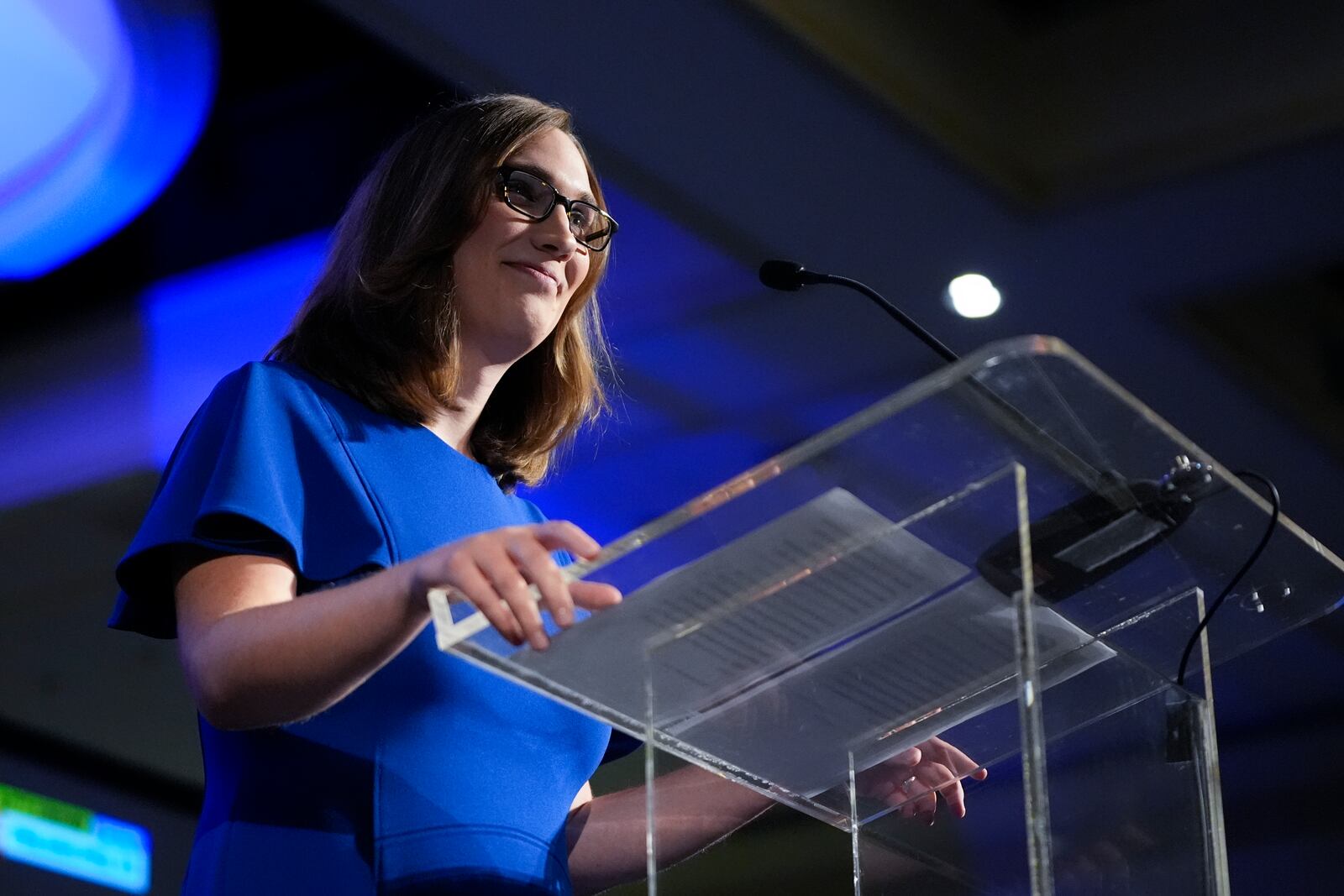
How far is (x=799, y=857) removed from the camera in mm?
1326

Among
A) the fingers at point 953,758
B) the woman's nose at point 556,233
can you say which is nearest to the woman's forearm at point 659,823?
the fingers at point 953,758

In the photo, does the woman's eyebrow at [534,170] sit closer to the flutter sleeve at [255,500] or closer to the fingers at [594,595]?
the flutter sleeve at [255,500]

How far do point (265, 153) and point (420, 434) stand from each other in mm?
2672

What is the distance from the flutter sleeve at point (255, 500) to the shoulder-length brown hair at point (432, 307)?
130 mm

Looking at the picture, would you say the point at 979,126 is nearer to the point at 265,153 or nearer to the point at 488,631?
the point at 265,153

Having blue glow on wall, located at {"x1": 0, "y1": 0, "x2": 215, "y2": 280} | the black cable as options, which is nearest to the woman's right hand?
the black cable

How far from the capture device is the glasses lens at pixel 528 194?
1.70 meters

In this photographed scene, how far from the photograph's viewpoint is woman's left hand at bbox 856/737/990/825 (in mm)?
1299

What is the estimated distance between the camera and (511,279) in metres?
1.65

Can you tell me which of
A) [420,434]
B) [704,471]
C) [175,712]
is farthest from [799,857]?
[175,712]

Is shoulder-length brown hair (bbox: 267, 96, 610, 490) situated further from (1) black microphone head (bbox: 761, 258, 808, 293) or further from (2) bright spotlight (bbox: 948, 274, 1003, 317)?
(2) bright spotlight (bbox: 948, 274, 1003, 317)

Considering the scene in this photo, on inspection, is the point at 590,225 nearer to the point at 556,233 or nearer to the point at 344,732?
the point at 556,233

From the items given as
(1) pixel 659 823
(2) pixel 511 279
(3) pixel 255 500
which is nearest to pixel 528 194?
(2) pixel 511 279

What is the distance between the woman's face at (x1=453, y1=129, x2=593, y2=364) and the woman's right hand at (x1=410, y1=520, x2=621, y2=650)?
0.56 meters
